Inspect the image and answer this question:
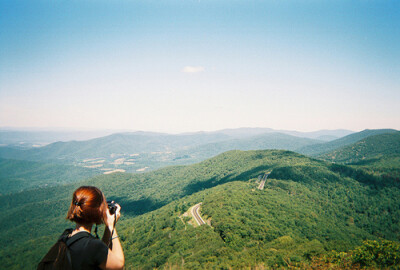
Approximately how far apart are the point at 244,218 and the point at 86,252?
124ft

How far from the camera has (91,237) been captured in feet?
9.53

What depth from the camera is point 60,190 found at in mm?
151375

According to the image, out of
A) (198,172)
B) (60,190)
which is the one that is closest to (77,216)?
(198,172)

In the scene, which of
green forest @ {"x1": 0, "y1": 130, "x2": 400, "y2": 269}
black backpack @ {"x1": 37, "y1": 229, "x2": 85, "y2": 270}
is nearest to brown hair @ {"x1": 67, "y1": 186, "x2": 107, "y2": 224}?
black backpack @ {"x1": 37, "y1": 229, "x2": 85, "y2": 270}

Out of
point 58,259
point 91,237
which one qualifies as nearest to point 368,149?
point 91,237

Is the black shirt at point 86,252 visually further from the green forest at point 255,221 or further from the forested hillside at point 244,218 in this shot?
the forested hillside at point 244,218

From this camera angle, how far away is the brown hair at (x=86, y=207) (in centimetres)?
315

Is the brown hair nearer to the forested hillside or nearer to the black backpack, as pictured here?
the black backpack

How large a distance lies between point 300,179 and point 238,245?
Answer: 52.2 m

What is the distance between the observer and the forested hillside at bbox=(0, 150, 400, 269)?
79.8 ft

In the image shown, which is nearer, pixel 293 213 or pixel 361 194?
pixel 293 213

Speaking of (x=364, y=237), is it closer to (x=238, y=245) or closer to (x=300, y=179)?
(x=300, y=179)

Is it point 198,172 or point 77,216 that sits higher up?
point 77,216

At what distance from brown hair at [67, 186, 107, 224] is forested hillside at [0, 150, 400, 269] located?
14.3 m
